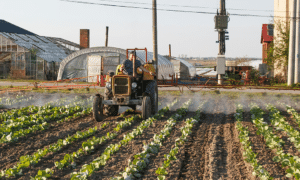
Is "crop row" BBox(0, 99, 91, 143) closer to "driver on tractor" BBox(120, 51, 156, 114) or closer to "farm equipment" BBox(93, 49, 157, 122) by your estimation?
"farm equipment" BBox(93, 49, 157, 122)

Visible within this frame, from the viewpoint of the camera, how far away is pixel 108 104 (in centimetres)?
1021

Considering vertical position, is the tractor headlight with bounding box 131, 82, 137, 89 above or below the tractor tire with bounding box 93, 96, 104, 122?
above

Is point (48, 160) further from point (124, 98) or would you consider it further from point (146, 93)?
point (146, 93)

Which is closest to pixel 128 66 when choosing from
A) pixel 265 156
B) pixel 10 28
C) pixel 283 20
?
pixel 265 156

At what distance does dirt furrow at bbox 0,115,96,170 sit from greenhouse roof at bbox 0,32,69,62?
26032 mm

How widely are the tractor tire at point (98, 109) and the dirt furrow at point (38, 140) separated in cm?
22

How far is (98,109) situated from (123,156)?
390 centimetres

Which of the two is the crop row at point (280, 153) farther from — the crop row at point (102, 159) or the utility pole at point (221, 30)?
the utility pole at point (221, 30)

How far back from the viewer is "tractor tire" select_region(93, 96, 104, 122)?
10.1 meters

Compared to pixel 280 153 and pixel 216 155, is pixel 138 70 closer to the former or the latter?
pixel 216 155

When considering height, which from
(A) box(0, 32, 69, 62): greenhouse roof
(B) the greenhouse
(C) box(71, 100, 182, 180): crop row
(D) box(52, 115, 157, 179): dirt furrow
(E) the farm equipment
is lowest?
(D) box(52, 115, 157, 179): dirt furrow

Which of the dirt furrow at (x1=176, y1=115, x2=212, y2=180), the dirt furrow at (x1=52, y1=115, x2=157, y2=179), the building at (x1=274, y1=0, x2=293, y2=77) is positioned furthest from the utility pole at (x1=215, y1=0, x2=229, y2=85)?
the dirt furrow at (x1=52, y1=115, x2=157, y2=179)

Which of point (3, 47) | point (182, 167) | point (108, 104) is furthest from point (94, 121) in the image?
point (3, 47)

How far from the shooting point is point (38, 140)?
7.96 m
